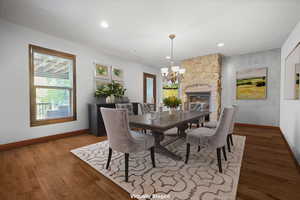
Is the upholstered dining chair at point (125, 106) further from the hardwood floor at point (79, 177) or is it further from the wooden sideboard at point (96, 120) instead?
the hardwood floor at point (79, 177)

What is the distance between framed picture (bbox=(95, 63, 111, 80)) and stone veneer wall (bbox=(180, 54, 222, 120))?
9.48ft

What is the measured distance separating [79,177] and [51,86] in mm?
2609

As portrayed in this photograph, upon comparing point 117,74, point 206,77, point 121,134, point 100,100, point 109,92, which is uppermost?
point 117,74

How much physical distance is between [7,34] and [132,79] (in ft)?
11.7

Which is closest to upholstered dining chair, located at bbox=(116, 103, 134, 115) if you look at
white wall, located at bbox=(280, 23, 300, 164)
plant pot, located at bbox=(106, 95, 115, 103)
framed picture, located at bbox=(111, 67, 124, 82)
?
plant pot, located at bbox=(106, 95, 115, 103)

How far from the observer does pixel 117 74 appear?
15.4 feet

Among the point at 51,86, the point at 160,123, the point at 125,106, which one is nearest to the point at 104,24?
the point at 125,106

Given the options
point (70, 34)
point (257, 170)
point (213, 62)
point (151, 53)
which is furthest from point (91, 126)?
point (213, 62)

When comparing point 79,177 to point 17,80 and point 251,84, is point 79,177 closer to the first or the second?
point 17,80

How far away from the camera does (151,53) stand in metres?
4.39

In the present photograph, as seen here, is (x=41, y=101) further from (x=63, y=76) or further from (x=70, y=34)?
(x=70, y=34)

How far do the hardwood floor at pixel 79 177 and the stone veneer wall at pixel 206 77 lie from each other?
7.36ft

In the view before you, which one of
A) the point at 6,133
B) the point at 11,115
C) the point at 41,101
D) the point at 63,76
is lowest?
the point at 6,133

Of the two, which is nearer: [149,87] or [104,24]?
[104,24]
